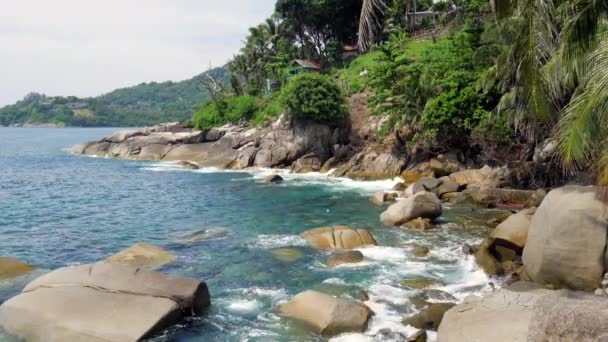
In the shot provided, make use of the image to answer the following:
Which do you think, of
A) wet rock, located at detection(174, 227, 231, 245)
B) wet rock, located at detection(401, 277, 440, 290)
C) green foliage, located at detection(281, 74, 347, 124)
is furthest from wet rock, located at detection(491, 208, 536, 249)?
green foliage, located at detection(281, 74, 347, 124)

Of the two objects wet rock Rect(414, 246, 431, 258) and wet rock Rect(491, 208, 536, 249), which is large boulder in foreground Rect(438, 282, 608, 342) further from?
wet rock Rect(414, 246, 431, 258)

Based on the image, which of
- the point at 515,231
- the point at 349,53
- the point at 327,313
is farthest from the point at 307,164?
the point at 327,313

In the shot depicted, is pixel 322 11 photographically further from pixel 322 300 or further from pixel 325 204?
pixel 322 300

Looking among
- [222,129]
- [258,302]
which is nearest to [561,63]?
[258,302]

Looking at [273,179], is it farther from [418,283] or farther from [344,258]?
[418,283]

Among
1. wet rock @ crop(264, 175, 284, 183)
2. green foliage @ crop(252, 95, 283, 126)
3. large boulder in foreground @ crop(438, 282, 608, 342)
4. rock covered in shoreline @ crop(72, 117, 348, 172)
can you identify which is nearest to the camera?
large boulder in foreground @ crop(438, 282, 608, 342)

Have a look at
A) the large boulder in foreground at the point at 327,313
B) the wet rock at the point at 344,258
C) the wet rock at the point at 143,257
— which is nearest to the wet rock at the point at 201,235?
the wet rock at the point at 143,257

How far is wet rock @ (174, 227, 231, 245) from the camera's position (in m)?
20.8

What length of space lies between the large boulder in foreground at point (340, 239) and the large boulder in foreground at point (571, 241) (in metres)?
6.71

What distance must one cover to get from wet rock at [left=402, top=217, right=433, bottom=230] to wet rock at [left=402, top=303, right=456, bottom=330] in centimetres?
937

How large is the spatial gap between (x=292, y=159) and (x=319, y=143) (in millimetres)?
3018

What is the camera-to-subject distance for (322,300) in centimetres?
Result: 1238

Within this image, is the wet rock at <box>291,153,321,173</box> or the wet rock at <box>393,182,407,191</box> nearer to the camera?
the wet rock at <box>393,182,407,191</box>

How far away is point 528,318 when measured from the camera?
9.39m
